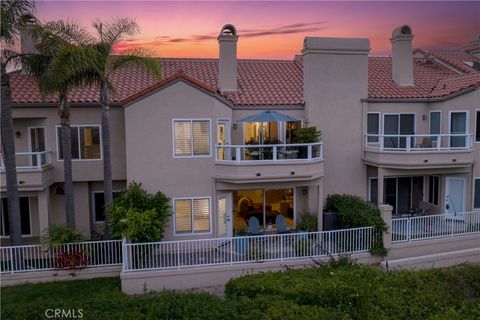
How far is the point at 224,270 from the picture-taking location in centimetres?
1457

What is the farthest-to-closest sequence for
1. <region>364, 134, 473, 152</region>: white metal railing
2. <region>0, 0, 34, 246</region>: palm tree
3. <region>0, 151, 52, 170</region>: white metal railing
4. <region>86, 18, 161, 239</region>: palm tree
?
<region>364, 134, 473, 152</region>: white metal railing, <region>0, 151, 52, 170</region>: white metal railing, <region>86, 18, 161, 239</region>: palm tree, <region>0, 0, 34, 246</region>: palm tree

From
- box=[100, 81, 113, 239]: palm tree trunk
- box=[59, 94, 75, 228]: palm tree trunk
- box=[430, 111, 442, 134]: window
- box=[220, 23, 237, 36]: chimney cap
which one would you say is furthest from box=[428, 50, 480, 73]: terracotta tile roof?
box=[59, 94, 75, 228]: palm tree trunk

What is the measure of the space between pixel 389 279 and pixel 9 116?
44.5ft

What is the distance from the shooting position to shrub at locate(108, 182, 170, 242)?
1438 centimetres

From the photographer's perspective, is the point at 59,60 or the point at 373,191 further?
the point at 373,191

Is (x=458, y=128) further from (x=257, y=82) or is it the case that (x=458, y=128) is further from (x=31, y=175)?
(x=31, y=175)

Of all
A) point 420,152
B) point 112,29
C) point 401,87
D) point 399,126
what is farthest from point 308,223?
point 112,29

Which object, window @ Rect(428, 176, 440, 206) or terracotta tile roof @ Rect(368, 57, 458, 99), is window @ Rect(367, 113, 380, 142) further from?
window @ Rect(428, 176, 440, 206)

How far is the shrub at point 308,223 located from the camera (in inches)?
696

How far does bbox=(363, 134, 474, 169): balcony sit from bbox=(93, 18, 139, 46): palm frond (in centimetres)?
1199

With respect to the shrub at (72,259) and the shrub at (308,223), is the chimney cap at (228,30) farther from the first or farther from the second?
the shrub at (72,259)

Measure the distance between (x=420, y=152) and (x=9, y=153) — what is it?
16882 mm

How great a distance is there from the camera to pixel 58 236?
1461 centimetres

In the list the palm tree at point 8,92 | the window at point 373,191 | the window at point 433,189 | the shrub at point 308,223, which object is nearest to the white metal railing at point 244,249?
the shrub at point 308,223
